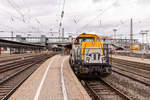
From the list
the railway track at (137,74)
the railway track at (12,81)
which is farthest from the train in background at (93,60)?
the railway track at (12,81)

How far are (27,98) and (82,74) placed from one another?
3698 mm

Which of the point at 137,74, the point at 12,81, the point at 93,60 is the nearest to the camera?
the point at 93,60

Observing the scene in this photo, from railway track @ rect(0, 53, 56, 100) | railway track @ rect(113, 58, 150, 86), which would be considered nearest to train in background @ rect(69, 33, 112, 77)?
railway track @ rect(113, 58, 150, 86)

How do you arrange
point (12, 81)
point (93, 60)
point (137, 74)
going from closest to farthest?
point (93, 60) → point (12, 81) → point (137, 74)

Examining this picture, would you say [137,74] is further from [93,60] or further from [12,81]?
[12,81]

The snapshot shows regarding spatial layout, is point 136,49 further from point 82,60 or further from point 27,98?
point 27,98

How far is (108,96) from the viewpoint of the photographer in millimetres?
5945

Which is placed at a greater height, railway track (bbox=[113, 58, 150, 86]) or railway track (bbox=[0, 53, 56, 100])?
railway track (bbox=[0, 53, 56, 100])

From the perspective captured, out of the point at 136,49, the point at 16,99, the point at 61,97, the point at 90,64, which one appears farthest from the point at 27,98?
the point at 136,49

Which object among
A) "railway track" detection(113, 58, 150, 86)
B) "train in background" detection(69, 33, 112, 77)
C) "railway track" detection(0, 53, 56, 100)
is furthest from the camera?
"railway track" detection(113, 58, 150, 86)

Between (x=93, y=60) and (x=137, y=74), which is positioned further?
(x=137, y=74)

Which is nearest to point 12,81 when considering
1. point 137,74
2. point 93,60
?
point 93,60

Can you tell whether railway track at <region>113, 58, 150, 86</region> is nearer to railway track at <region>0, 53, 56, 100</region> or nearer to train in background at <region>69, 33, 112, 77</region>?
train in background at <region>69, 33, 112, 77</region>

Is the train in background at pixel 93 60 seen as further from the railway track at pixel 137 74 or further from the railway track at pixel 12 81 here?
the railway track at pixel 12 81
